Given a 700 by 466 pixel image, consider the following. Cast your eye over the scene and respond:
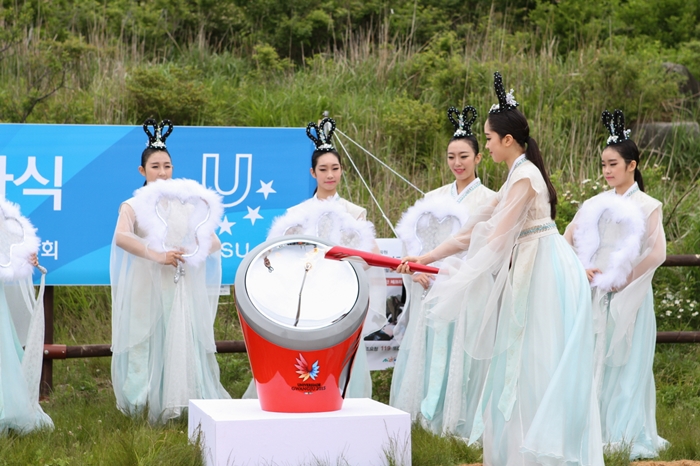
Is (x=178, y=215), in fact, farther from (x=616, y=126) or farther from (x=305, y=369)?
(x=616, y=126)

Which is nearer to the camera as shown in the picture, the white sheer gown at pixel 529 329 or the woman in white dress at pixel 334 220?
the white sheer gown at pixel 529 329

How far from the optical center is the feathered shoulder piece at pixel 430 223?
6.04m

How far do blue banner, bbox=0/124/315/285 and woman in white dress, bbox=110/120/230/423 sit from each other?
2.95ft

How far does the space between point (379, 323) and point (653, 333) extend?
5.51ft

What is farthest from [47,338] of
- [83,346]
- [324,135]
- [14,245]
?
[324,135]

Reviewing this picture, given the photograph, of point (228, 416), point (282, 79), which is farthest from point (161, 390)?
point (282, 79)

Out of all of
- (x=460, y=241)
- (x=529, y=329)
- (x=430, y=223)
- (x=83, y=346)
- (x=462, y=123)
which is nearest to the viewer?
(x=529, y=329)

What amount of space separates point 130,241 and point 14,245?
68 centimetres

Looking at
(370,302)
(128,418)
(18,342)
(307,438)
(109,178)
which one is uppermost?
(109,178)

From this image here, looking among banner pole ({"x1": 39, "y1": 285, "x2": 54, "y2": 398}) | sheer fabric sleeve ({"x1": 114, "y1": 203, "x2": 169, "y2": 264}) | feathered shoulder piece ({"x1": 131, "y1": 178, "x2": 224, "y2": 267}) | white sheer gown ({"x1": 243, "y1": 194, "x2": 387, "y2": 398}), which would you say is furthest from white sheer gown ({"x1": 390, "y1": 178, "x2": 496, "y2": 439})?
banner pole ({"x1": 39, "y1": 285, "x2": 54, "y2": 398})

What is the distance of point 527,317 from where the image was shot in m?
4.27

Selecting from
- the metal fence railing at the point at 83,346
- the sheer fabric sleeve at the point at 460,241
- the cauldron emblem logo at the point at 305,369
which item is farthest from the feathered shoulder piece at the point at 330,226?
the cauldron emblem logo at the point at 305,369

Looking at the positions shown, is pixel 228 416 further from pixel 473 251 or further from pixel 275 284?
pixel 473 251

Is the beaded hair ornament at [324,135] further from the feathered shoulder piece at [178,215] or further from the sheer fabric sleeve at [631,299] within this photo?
the sheer fabric sleeve at [631,299]
